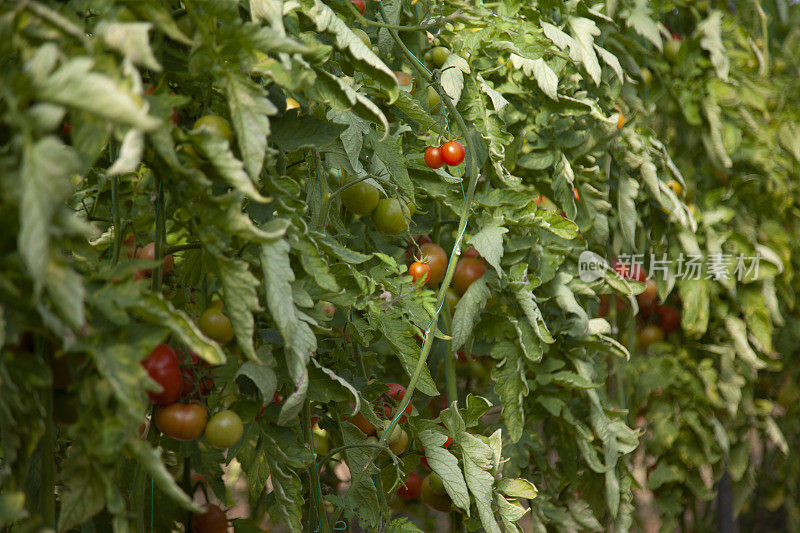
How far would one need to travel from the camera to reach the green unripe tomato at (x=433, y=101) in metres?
1.14

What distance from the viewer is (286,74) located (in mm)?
669

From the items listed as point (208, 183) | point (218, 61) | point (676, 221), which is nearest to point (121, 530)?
point (208, 183)

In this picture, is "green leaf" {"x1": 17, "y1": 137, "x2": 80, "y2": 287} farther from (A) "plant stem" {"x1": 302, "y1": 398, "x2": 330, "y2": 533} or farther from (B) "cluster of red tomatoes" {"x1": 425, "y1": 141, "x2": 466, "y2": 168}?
(B) "cluster of red tomatoes" {"x1": 425, "y1": 141, "x2": 466, "y2": 168}

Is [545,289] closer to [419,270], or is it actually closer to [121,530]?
[419,270]

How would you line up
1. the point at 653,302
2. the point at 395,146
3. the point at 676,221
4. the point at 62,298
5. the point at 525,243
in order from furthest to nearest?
the point at 653,302 → the point at 676,221 → the point at 525,243 → the point at 395,146 → the point at 62,298

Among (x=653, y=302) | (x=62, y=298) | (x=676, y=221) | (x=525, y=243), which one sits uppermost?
(x=62, y=298)

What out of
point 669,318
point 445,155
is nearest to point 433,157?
point 445,155

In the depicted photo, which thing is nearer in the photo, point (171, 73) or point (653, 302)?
point (171, 73)

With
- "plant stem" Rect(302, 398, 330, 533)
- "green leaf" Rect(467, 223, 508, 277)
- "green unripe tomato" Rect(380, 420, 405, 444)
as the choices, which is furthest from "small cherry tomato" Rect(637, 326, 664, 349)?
"plant stem" Rect(302, 398, 330, 533)

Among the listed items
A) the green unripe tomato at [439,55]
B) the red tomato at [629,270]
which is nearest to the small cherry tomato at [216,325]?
the green unripe tomato at [439,55]

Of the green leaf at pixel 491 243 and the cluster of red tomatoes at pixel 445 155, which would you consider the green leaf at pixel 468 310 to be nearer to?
the green leaf at pixel 491 243

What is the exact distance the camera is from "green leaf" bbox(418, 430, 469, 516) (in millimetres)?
946

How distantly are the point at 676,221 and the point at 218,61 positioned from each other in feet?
3.98

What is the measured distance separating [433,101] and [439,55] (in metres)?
0.09
